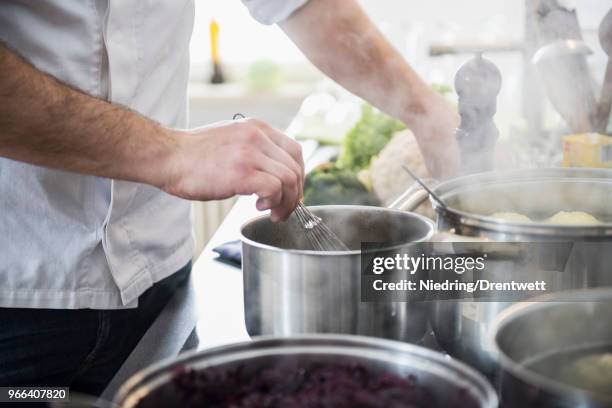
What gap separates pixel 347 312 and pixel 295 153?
0.28 metres

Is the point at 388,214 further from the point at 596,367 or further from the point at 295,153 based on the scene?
the point at 596,367

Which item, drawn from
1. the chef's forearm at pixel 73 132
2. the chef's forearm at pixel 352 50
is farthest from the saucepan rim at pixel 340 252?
the chef's forearm at pixel 352 50

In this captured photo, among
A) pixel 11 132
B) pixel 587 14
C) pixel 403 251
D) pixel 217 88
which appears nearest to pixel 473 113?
pixel 403 251

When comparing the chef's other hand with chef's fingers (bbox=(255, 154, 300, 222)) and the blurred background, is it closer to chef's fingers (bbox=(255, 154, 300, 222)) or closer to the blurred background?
the blurred background

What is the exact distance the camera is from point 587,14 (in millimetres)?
2131

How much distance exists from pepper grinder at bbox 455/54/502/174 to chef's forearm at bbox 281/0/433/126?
0.36 metres

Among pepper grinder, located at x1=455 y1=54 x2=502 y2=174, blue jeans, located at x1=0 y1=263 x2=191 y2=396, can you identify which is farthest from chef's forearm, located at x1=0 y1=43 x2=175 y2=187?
pepper grinder, located at x1=455 y1=54 x2=502 y2=174

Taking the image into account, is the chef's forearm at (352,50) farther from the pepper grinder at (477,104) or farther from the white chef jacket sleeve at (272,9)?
the pepper grinder at (477,104)

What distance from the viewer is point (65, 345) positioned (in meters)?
1.32

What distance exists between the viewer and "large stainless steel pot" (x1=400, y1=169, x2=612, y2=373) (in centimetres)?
81

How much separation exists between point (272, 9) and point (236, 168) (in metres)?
0.65

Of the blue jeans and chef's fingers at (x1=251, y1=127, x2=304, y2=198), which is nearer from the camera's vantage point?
chef's fingers at (x1=251, y1=127, x2=304, y2=198)

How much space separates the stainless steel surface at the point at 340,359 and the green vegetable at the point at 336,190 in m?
1.10

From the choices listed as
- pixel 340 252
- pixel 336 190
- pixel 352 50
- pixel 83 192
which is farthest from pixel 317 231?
pixel 336 190
